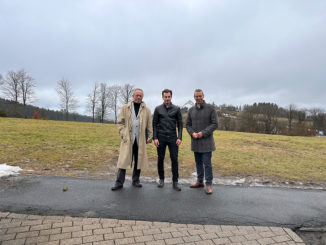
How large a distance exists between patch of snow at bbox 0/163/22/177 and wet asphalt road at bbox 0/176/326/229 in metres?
0.57

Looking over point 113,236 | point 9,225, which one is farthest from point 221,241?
point 9,225

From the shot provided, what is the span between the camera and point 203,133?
4.77 metres

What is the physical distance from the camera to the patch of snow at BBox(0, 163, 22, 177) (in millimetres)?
5695

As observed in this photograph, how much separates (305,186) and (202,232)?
409 cm

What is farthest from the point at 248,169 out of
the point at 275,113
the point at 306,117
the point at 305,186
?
the point at 306,117

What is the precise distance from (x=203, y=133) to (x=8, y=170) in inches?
213

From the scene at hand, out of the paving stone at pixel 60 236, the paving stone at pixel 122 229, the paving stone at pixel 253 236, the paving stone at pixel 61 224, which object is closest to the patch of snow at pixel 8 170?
the paving stone at pixel 61 224

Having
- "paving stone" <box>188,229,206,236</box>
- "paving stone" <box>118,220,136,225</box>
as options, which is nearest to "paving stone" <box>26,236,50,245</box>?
"paving stone" <box>118,220,136,225</box>

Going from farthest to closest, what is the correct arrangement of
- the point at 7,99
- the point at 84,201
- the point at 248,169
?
the point at 7,99
the point at 248,169
the point at 84,201

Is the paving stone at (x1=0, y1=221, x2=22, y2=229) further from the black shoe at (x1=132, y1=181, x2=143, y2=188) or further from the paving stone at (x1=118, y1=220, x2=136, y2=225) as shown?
the black shoe at (x1=132, y1=181, x2=143, y2=188)

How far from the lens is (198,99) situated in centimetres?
489

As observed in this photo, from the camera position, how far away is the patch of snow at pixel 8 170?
5695mm

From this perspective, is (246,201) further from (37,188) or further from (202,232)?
(37,188)

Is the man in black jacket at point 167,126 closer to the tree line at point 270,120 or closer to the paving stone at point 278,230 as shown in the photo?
the paving stone at point 278,230
